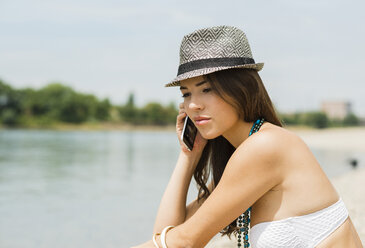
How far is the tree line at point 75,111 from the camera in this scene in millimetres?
71250

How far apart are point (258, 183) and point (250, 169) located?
7cm

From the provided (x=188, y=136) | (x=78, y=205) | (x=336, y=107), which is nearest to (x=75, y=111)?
(x=78, y=205)

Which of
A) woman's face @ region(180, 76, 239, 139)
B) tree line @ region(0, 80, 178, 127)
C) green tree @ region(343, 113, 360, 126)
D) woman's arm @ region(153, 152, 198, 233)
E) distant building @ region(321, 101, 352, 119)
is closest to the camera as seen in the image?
woman's face @ region(180, 76, 239, 139)

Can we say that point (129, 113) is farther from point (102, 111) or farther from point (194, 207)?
point (194, 207)

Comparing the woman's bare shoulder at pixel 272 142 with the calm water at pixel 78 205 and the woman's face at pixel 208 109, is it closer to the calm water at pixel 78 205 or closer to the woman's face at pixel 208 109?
the woman's face at pixel 208 109

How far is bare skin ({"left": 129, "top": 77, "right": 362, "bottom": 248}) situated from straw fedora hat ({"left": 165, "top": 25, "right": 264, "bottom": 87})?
0.27 feet

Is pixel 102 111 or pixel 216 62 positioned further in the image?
pixel 102 111

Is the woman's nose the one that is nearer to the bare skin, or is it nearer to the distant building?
the bare skin

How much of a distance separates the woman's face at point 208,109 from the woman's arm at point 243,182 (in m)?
0.17

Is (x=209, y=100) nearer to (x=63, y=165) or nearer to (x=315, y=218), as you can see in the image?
(x=315, y=218)

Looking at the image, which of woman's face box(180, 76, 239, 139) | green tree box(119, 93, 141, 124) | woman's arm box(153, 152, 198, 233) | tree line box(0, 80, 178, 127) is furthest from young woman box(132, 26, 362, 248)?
green tree box(119, 93, 141, 124)

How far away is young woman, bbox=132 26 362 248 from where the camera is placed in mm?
1616

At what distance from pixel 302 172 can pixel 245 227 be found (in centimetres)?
44

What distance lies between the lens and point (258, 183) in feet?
5.29
